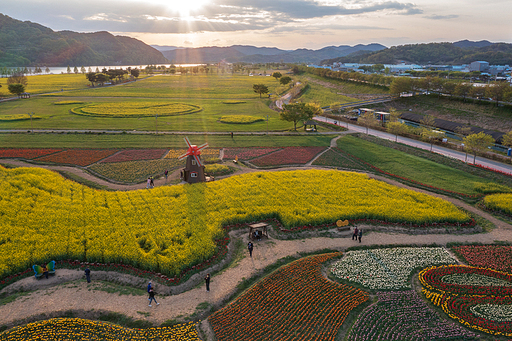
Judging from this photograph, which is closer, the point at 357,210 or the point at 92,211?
the point at 92,211

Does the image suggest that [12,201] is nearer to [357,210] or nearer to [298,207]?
[298,207]

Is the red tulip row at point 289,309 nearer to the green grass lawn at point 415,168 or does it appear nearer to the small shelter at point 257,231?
the small shelter at point 257,231

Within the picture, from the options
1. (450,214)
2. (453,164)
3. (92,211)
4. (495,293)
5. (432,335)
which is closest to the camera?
(432,335)

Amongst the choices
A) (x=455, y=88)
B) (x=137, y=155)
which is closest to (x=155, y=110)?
(x=137, y=155)

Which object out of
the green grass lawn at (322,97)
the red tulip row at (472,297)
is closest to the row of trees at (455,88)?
the green grass lawn at (322,97)

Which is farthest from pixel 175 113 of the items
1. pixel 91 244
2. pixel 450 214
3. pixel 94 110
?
pixel 450 214

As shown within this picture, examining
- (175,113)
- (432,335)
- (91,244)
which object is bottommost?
(432,335)

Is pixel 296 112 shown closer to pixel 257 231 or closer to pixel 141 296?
pixel 257 231
